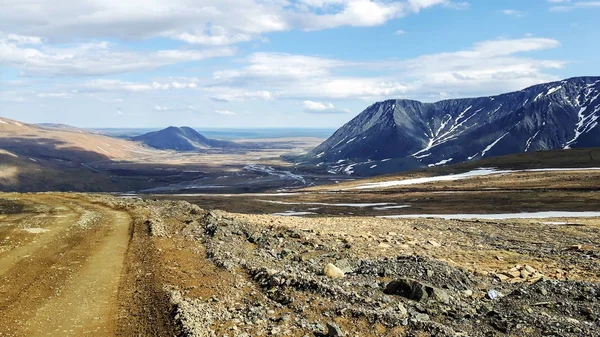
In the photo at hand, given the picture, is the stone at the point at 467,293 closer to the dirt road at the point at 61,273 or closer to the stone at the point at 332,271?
the stone at the point at 332,271

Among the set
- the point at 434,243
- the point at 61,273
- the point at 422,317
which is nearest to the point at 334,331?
the point at 422,317

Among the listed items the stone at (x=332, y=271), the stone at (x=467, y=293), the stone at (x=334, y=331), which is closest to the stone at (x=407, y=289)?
the stone at (x=467, y=293)

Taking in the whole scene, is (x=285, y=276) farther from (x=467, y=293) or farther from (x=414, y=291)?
(x=467, y=293)

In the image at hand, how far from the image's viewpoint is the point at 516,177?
10269 cm

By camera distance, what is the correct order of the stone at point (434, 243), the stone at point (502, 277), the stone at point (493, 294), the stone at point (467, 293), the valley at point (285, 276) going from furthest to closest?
the stone at point (434, 243), the stone at point (502, 277), the stone at point (467, 293), the stone at point (493, 294), the valley at point (285, 276)

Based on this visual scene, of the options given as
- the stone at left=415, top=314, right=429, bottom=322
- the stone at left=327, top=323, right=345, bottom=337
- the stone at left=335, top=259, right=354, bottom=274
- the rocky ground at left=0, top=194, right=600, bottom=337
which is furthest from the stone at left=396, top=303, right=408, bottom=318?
the stone at left=335, top=259, right=354, bottom=274

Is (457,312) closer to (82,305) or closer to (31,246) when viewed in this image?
(82,305)

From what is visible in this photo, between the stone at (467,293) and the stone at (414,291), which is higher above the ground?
the stone at (414,291)

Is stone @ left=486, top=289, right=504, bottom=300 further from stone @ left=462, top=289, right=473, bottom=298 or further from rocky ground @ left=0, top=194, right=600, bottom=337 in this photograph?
stone @ left=462, top=289, right=473, bottom=298

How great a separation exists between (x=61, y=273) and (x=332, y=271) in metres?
11.4

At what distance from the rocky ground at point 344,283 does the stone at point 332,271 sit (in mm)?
68

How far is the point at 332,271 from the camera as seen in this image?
17.7 m

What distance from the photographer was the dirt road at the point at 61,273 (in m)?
13.2

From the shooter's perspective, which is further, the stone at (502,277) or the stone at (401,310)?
the stone at (502,277)
